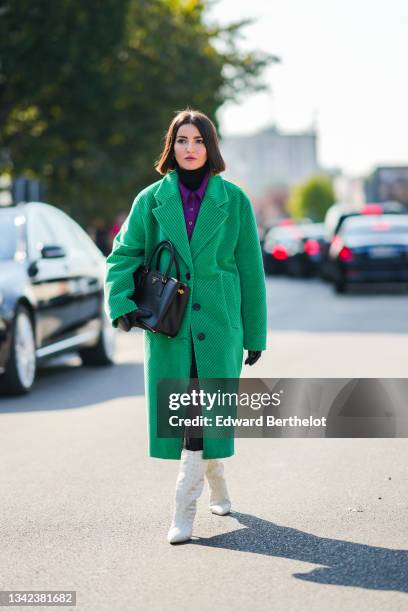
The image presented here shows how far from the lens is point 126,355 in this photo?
14.3m

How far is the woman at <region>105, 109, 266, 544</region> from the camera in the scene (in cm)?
553

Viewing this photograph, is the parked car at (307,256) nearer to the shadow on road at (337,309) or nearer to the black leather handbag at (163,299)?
the shadow on road at (337,309)

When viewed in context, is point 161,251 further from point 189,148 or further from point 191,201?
point 189,148

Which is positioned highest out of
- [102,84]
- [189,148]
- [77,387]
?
[102,84]

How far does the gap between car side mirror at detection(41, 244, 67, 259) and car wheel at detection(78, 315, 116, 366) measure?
161 centimetres

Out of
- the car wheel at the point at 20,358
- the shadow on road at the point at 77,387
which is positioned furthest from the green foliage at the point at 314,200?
the car wheel at the point at 20,358

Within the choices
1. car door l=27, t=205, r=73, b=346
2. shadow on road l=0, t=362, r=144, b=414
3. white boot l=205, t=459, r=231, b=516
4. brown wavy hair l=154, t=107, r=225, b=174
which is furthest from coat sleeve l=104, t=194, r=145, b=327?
car door l=27, t=205, r=73, b=346

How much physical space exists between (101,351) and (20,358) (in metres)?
2.26

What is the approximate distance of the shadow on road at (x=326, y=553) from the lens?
4.89m

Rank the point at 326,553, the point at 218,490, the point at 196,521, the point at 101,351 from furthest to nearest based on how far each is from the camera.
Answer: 1. the point at 101,351
2. the point at 218,490
3. the point at 196,521
4. the point at 326,553

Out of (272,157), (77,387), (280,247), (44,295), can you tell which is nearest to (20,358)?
(77,387)

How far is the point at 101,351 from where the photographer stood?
42.3 ft

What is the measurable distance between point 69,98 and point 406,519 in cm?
2831

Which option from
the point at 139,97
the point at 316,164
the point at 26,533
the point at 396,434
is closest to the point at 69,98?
the point at 139,97
